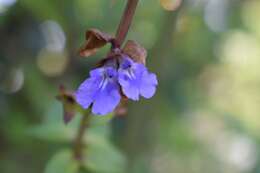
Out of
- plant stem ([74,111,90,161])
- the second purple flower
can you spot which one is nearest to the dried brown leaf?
the second purple flower

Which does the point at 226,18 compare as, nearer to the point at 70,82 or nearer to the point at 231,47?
the point at 231,47

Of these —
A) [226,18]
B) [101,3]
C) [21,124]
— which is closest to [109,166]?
[21,124]

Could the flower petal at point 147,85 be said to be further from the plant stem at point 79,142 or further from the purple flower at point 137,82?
the plant stem at point 79,142

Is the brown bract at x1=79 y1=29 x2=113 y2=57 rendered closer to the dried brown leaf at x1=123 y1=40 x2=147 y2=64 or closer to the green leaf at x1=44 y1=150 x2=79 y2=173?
the dried brown leaf at x1=123 y1=40 x2=147 y2=64

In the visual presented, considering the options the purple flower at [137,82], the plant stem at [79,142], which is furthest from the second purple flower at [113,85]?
the plant stem at [79,142]

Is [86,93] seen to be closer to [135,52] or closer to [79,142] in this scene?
[135,52]
